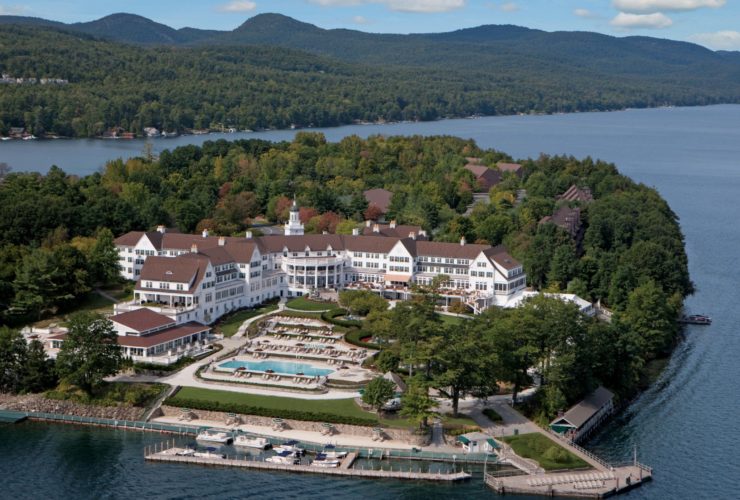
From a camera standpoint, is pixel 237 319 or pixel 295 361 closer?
pixel 295 361

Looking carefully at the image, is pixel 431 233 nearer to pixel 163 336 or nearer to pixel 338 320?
pixel 338 320

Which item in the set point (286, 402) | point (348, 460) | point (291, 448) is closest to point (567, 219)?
point (286, 402)

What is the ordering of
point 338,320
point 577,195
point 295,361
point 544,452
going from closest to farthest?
point 544,452 → point 295,361 → point 338,320 → point 577,195

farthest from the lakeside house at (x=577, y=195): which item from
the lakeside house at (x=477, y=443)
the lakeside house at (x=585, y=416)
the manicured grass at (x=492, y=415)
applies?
the lakeside house at (x=477, y=443)

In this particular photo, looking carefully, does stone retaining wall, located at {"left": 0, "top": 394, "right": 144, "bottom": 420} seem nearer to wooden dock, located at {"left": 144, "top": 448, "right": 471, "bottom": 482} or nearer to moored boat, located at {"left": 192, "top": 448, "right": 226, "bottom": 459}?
wooden dock, located at {"left": 144, "top": 448, "right": 471, "bottom": 482}

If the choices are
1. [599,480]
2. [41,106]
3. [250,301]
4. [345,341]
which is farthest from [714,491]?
[41,106]

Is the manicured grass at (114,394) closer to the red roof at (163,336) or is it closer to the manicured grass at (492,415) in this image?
the red roof at (163,336)
